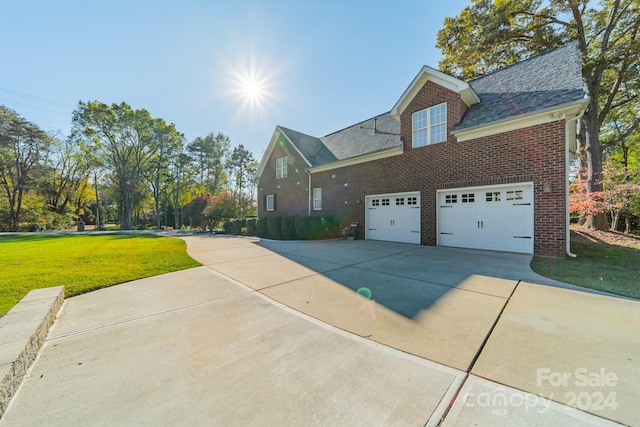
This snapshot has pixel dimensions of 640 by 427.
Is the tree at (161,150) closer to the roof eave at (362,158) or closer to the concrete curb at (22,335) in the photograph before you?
the roof eave at (362,158)

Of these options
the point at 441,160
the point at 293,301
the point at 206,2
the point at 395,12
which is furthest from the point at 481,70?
the point at 293,301

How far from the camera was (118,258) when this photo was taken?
A: 24.1 ft

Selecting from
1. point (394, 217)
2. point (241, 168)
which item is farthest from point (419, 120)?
point (241, 168)

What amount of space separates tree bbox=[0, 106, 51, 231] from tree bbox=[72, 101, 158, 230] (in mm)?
4028

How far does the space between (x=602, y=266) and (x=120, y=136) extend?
119ft

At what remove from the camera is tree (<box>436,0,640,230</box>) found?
36.0 ft

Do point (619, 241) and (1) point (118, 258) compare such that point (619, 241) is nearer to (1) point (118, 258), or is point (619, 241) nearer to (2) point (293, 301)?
(2) point (293, 301)

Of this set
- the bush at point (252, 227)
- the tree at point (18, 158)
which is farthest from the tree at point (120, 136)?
the bush at point (252, 227)

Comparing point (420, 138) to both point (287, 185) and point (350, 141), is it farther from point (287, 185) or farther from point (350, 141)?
point (287, 185)

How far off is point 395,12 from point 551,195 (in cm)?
822

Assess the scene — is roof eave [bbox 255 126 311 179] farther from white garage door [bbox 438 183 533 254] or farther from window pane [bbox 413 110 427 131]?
white garage door [bbox 438 183 533 254]

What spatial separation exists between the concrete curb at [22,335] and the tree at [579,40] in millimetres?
17227

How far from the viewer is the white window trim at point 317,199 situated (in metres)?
14.7

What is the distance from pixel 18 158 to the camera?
24.8 m
